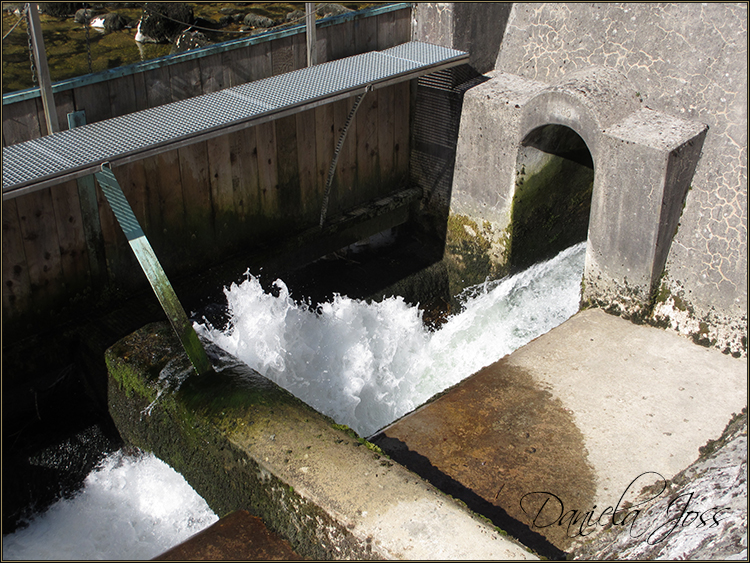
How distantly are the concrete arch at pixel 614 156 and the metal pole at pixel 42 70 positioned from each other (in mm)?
3612

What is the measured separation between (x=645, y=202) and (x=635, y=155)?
0.37 meters

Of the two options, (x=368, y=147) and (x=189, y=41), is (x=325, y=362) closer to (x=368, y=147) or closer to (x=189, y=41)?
(x=368, y=147)

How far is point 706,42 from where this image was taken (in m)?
5.46

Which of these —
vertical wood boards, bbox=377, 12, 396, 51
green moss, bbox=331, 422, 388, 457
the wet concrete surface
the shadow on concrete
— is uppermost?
vertical wood boards, bbox=377, 12, 396, 51

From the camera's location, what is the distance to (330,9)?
9.09 metres

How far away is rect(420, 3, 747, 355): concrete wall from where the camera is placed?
17.8ft

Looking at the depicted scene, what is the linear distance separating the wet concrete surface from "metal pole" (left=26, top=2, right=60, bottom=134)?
2.87 m

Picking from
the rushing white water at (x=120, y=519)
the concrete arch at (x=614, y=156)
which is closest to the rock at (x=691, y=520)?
the concrete arch at (x=614, y=156)

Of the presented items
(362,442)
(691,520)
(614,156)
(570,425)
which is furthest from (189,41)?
(691,520)

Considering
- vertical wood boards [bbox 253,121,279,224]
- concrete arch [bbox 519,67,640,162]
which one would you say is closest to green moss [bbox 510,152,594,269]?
concrete arch [bbox 519,67,640,162]

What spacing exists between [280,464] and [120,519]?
1.58 m

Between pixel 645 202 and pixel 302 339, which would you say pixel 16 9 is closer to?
pixel 302 339

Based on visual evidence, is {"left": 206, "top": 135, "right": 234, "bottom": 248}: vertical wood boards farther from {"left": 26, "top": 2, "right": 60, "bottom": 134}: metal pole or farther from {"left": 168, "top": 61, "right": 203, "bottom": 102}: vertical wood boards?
{"left": 26, "top": 2, "right": 60, "bottom": 134}: metal pole

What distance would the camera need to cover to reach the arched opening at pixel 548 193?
6699mm
